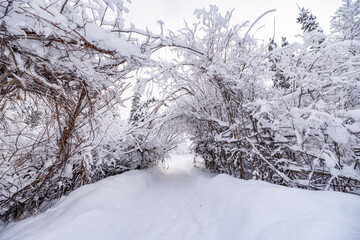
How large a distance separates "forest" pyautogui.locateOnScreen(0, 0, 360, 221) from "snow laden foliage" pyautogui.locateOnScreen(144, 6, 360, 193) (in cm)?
3

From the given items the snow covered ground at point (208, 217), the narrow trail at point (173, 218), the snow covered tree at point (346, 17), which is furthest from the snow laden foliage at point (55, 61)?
the snow covered tree at point (346, 17)

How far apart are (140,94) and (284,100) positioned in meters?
3.29

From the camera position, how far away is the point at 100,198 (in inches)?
123

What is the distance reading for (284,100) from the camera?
349 cm

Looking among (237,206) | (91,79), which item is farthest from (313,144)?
(91,79)

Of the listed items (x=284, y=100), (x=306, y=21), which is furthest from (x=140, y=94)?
(x=306, y=21)

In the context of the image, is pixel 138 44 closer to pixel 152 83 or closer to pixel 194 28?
pixel 152 83

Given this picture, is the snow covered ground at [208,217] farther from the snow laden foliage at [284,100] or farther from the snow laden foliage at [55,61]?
the snow laden foliage at [284,100]

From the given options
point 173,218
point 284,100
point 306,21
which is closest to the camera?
point 173,218

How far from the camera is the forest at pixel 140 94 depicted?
1719 mm

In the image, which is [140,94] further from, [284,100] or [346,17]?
[346,17]

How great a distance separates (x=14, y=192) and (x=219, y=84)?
4.79 m

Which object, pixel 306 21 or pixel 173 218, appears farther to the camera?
pixel 306 21

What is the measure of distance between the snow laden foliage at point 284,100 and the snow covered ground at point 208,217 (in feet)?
3.24
